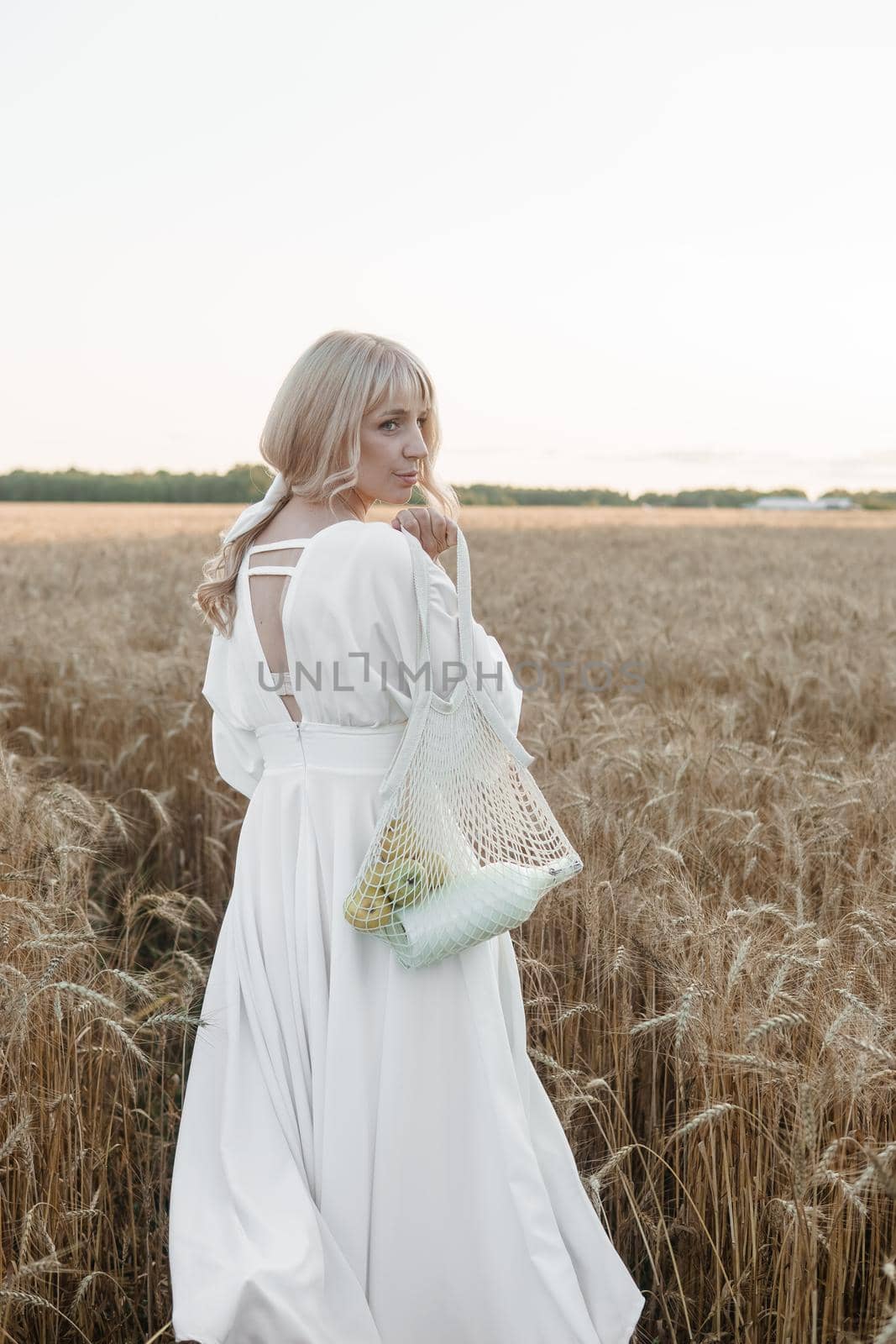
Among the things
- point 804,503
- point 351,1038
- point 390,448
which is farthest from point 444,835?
point 804,503

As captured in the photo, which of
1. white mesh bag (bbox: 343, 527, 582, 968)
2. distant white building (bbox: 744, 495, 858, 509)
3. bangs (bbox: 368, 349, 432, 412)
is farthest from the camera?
distant white building (bbox: 744, 495, 858, 509)

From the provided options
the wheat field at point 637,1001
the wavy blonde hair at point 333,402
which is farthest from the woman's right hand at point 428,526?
the wheat field at point 637,1001

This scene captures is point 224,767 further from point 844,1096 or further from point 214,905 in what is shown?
point 214,905

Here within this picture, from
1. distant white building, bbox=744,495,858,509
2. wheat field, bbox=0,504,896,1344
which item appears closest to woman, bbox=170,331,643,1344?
wheat field, bbox=0,504,896,1344

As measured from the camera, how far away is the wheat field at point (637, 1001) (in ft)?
6.02

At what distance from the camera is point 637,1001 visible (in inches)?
96.3

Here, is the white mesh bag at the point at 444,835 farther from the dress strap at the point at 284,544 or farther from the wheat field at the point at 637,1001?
the wheat field at the point at 637,1001

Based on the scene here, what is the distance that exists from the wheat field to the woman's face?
0.93 metres

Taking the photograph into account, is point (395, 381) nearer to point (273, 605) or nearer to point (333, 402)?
point (333, 402)

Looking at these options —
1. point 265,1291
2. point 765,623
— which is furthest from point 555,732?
point 765,623

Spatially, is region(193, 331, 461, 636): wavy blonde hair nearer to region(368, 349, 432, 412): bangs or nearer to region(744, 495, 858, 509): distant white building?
region(368, 349, 432, 412): bangs

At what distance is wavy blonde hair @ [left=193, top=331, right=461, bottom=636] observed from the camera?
1747mm

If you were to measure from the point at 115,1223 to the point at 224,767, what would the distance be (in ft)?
2.97

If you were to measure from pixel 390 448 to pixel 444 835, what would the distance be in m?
0.64
